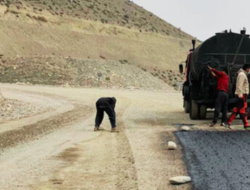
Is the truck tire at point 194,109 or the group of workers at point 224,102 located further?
the truck tire at point 194,109

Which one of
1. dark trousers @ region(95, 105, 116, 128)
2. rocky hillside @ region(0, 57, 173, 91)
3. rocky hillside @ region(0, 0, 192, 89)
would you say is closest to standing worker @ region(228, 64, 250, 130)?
dark trousers @ region(95, 105, 116, 128)

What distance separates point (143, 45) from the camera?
3649 inches

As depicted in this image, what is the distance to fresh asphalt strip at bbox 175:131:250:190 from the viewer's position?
713 cm

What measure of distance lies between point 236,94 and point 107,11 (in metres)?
87.0

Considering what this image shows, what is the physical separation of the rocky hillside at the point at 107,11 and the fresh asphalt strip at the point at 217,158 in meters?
69.3

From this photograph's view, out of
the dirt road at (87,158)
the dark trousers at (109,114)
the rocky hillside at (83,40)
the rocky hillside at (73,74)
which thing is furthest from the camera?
the rocky hillside at (83,40)

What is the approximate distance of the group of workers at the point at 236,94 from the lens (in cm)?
1464

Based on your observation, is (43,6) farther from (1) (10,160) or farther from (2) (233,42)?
(1) (10,160)

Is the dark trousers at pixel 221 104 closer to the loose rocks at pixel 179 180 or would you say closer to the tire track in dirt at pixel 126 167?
the tire track in dirt at pixel 126 167

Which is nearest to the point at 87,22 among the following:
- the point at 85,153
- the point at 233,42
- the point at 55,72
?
the point at 55,72

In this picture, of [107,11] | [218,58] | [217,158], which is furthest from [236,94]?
[107,11]

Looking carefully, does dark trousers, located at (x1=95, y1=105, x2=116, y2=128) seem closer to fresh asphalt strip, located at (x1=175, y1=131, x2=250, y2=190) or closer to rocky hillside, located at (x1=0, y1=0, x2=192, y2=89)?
fresh asphalt strip, located at (x1=175, y1=131, x2=250, y2=190)

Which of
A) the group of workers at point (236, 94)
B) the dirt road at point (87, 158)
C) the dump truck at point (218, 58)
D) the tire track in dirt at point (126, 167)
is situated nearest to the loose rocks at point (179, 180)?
the dirt road at point (87, 158)

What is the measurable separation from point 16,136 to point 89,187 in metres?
7.00
